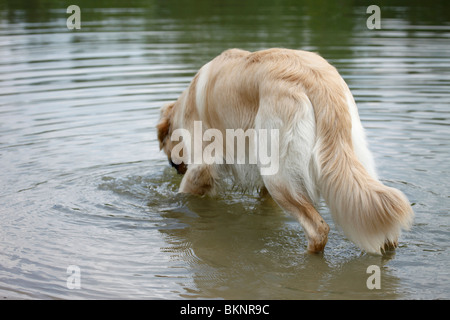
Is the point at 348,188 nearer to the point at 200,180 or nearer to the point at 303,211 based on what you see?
the point at 303,211

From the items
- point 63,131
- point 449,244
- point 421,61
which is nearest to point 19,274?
point 449,244

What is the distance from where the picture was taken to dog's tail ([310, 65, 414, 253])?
Result: 14.0 ft

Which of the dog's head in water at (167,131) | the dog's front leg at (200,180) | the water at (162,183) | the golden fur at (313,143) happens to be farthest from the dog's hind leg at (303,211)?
the dog's head in water at (167,131)

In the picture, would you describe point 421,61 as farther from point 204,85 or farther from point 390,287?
point 390,287

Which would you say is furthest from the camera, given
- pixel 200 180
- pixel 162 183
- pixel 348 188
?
pixel 162 183

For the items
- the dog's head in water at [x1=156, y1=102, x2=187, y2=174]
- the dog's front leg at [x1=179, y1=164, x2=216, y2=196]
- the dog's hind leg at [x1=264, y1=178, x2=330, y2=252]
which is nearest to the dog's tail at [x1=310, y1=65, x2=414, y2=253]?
the dog's hind leg at [x1=264, y1=178, x2=330, y2=252]

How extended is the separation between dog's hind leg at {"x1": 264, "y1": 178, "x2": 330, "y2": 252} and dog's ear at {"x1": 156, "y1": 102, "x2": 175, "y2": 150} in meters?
2.13

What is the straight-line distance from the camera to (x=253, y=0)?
2169 centimetres

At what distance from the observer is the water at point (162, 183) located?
459cm

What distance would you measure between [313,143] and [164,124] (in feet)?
8.03

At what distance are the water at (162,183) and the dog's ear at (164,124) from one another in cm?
58

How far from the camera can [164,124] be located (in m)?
6.64

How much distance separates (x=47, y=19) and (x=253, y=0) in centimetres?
724

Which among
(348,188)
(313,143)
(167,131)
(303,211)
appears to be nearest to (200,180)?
(167,131)
